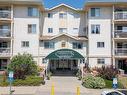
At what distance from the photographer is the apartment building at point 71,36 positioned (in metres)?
54.2

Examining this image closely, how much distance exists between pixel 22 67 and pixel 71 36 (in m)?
14.1

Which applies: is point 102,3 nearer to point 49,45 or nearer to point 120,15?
point 120,15

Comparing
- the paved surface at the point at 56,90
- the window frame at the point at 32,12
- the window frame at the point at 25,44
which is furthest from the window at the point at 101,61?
the paved surface at the point at 56,90

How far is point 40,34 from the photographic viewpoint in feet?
191

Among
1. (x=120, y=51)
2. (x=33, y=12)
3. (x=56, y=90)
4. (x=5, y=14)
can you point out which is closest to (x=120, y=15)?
(x=120, y=51)

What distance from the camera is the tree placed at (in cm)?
A: 4281

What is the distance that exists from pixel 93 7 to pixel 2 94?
27026 millimetres

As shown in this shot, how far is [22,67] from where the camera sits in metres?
44.9

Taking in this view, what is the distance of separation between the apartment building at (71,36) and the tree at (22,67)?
22.7 ft

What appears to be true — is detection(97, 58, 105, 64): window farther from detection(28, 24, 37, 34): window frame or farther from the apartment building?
detection(28, 24, 37, 34): window frame

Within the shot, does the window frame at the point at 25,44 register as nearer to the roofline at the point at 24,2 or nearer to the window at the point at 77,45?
the roofline at the point at 24,2

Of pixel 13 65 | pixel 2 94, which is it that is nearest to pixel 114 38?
pixel 13 65

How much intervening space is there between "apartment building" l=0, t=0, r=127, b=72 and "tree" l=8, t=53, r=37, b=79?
6.92 m

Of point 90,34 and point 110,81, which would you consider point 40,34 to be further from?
point 110,81
